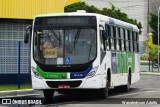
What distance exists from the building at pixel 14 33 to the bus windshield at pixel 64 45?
684 centimetres

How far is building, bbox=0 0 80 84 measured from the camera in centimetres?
2669

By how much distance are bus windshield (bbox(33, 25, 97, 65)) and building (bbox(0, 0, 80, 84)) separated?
269 inches

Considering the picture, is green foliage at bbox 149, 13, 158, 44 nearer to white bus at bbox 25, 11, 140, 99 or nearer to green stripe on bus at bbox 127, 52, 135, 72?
green stripe on bus at bbox 127, 52, 135, 72

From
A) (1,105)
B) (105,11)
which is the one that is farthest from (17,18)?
(105,11)

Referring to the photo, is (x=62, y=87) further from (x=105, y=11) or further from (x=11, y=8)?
(x=105, y=11)

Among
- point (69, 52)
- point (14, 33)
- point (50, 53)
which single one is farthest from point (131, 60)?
point (50, 53)

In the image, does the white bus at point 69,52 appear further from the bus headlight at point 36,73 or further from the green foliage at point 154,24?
the green foliage at point 154,24

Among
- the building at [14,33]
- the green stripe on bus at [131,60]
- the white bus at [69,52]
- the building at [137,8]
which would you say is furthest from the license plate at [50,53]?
the building at [137,8]

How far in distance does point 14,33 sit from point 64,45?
905 cm

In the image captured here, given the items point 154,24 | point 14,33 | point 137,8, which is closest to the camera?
point 14,33

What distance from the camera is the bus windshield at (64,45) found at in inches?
748

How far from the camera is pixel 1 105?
681 inches

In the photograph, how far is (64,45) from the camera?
753 inches

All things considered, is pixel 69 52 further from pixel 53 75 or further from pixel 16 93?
pixel 16 93
